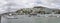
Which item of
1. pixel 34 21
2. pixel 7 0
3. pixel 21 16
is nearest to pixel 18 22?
pixel 21 16

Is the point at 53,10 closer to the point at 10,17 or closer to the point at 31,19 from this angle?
the point at 31,19

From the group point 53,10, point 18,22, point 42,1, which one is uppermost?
point 42,1

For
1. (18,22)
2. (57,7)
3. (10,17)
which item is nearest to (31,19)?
(18,22)

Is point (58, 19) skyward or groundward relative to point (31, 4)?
groundward

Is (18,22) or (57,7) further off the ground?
(57,7)

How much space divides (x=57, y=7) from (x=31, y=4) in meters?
0.35

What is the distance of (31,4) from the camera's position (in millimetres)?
1385

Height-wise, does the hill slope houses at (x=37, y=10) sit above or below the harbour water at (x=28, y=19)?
above

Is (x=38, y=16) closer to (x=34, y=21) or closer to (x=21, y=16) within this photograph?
(x=34, y=21)

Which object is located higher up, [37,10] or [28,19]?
[37,10]

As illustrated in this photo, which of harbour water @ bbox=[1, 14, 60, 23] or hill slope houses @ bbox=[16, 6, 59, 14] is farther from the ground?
hill slope houses @ bbox=[16, 6, 59, 14]

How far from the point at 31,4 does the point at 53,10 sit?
30 centimetres

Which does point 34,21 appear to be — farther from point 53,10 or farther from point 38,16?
point 53,10

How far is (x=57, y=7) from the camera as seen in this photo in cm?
137
